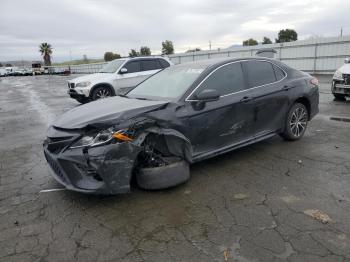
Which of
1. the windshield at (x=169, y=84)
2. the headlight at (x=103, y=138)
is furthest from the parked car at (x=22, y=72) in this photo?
the headlight at (x=103, y=138)

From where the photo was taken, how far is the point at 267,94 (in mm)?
5414

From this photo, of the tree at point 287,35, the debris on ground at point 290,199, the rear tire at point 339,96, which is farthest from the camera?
the tree at point 287,35

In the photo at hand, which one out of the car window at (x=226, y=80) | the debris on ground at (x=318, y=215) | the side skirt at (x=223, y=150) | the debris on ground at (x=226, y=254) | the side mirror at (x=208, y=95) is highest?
the car window at (x=226, y=80)

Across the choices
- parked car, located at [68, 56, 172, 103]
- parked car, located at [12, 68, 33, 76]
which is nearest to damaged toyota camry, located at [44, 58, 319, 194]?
parked car, located at [68, 56, 172, 103]

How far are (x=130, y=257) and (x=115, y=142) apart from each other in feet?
4.28

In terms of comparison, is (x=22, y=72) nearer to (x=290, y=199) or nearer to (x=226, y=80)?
(x=226, y=80)

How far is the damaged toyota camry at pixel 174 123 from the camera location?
376cm

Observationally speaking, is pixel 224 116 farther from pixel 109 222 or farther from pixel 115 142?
pixel 109 222

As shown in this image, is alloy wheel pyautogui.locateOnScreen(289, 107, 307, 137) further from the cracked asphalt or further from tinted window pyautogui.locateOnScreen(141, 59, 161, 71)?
tinted window pyautogui.locateOnScreen(141, 59, 161, 71)

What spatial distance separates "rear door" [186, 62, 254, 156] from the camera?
4516 mm

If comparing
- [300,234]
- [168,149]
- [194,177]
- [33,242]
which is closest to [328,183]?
[300,234]

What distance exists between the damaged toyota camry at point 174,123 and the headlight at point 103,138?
11 millimetres

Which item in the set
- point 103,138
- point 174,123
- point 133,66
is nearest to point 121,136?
point 103,138

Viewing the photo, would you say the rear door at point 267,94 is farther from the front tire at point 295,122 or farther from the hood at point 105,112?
the hood at point 105,112
